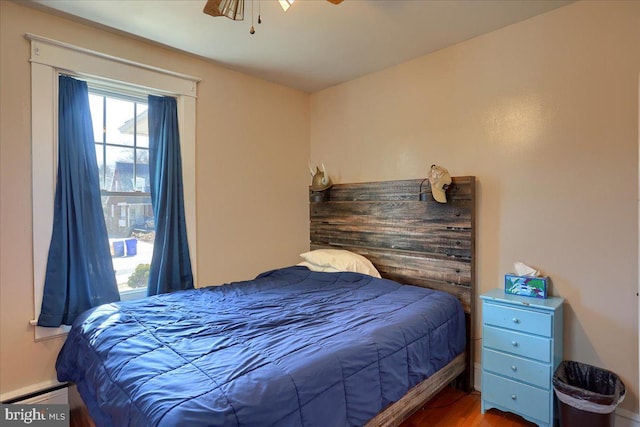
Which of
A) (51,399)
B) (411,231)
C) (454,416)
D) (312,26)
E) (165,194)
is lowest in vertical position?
(454,416)

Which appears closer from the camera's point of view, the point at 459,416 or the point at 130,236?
the point at 459,416

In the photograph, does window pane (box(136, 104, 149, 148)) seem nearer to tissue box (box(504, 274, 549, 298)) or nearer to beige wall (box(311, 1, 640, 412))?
beige wall (box(311, 1, 640, 412))

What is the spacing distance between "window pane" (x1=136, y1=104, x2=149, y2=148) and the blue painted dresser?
2.76m

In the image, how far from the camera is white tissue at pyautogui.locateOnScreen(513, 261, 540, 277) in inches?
88.4

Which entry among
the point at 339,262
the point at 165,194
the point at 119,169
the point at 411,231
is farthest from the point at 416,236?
the point at 119,169

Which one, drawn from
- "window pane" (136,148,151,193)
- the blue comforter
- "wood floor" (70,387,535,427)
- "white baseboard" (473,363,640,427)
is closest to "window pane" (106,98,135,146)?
"window pane" (136,148,151,193)

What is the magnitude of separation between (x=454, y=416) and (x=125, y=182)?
2.87 meters

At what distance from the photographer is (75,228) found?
2.28m

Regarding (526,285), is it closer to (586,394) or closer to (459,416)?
(586,394)

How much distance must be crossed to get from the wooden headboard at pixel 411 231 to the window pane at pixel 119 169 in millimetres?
1805

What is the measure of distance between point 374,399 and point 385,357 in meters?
0.19

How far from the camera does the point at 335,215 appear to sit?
11.5 feet

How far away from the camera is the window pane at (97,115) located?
245 centimetres

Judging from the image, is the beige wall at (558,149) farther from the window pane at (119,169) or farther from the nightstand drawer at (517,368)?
the window pane at (119,169)
